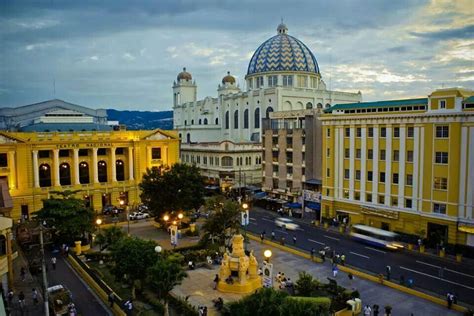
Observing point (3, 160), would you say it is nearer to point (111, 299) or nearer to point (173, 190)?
point (173, 190)

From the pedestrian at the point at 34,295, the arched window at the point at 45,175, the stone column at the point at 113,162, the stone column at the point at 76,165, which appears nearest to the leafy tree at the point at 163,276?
the pedestrian at the point at 34,295

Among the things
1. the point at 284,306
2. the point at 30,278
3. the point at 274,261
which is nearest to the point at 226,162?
the point at 274,261

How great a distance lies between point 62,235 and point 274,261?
66.2ft

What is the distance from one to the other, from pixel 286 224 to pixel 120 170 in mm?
28767

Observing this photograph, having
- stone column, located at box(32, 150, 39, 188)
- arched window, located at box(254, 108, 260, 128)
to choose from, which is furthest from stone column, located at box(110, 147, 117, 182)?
arched window, located at box(254, 108, 260, 128)

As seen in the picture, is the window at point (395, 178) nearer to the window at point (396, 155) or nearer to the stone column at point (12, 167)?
the window at point (396, 155)

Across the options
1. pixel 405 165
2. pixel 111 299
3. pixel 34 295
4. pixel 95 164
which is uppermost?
pixel 405 165

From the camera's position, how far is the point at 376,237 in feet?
138

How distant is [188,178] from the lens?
150 feet

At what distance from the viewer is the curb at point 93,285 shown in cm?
2595

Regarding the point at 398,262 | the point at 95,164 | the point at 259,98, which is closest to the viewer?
the point at 398,262

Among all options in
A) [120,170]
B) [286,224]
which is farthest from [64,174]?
[286,224]

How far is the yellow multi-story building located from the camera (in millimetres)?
39062

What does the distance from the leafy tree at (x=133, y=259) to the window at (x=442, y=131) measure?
29539mm
